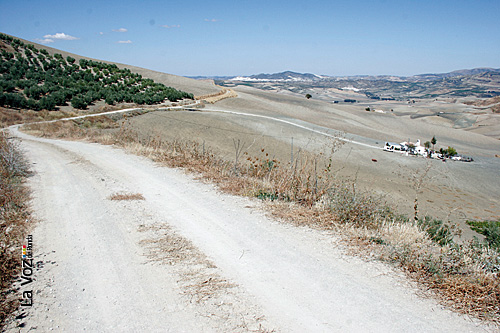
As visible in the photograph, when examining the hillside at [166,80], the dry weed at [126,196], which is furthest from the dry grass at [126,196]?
the hillside at [166,80]

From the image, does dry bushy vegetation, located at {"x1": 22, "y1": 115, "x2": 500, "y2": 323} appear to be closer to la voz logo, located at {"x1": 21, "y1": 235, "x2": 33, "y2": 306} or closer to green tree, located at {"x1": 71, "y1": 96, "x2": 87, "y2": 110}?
la voz logo, located at {"x1": 21, "y1": 235, "x2": 33, "y2": 306}

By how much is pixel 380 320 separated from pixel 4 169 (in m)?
8.49

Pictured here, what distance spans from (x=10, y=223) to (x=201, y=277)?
11.7ft

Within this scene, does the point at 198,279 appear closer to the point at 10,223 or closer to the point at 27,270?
the point at 27,270

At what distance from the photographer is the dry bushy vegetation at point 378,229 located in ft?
11.6

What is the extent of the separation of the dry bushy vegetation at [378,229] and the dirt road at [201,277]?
0.89 feet

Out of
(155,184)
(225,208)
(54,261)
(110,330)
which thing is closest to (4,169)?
(155,184)

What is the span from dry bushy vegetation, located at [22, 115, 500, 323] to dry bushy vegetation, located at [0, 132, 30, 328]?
370 centimetres

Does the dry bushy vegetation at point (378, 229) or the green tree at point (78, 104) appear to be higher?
the dry bushy vegetation at point (378, 229)

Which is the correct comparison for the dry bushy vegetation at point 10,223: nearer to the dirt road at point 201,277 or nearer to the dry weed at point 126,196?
the dirt road at point 201,277

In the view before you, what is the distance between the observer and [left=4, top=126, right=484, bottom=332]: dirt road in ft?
10.4

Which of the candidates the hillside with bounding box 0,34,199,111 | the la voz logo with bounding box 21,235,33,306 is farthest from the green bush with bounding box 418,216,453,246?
the hillside with bounding box 0,34,199,111

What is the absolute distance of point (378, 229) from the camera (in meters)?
5.14

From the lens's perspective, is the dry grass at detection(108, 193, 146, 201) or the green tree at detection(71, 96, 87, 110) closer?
the dry grass at detection(108, 193, 146, 201)
